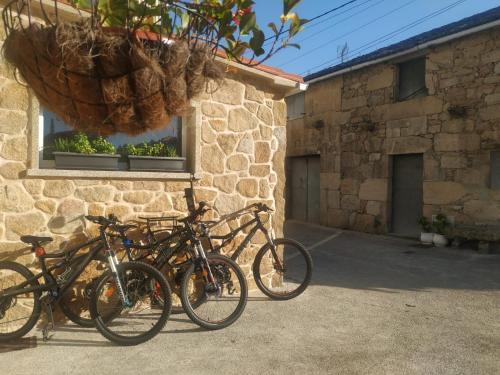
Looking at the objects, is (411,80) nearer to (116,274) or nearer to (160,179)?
(160,179)

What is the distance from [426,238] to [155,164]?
591cm

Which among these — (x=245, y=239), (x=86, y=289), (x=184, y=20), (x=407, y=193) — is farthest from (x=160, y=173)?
(x=407, y=193)

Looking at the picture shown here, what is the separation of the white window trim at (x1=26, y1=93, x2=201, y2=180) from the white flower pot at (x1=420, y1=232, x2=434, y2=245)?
17.9 feet

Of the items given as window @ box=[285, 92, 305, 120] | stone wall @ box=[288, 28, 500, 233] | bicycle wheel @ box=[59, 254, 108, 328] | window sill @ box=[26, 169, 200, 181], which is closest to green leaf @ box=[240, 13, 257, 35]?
bicycle wheel @ box=[59, 254, 108, 328]

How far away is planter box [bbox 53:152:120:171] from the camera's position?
11.5 feet

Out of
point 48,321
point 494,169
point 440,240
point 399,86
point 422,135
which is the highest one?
point 399,86

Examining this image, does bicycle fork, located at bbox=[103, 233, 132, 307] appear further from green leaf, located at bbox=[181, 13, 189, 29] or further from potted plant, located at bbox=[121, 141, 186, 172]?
green leaf, located at bbox=[181, 13, 189, 29]

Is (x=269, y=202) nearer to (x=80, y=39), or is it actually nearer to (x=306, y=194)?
(x=80, y=39)

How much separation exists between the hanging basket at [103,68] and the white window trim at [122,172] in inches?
66.4

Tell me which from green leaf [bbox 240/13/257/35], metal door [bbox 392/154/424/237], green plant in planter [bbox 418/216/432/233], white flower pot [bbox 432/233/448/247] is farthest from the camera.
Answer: metal door [bbox 392/154/424/237]

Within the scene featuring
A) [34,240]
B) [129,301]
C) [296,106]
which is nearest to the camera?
[34,240]

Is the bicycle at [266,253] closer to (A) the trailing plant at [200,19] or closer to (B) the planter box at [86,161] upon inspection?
(B) the planter box at [86,161]

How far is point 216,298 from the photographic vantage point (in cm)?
375

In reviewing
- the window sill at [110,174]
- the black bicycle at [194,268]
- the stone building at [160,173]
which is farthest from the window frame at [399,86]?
the black bicycle at [194,268]
